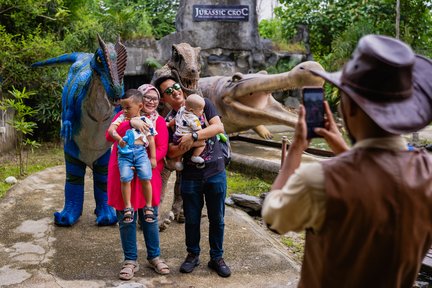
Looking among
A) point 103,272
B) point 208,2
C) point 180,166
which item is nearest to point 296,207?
point 180,166

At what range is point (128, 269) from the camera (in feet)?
10.8

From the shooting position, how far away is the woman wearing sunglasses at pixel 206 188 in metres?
3.31

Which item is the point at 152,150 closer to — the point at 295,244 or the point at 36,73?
the point at 295,244

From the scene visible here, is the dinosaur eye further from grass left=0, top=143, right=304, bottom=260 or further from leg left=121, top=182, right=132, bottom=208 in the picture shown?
grass left=0, top=143, right=304, bottom=260

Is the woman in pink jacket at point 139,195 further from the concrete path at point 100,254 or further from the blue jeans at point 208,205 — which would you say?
the blue jeans at point 208,205

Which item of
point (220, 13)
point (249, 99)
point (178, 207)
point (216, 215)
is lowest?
point (178, 207)

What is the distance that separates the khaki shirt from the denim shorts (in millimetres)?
1864

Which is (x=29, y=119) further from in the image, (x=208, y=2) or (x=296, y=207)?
(x=296, y=207)

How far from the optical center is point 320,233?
142 cm

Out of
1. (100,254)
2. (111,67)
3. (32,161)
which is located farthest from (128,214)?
(32,161)

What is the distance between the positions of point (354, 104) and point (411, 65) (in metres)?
0.18

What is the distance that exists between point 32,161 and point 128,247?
15.5ft

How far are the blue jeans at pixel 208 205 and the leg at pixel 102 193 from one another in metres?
1.17

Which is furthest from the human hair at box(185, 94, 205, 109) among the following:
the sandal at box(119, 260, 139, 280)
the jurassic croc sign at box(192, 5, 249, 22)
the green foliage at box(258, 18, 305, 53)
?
the green foliage at box(258, 18, 305, 53)
